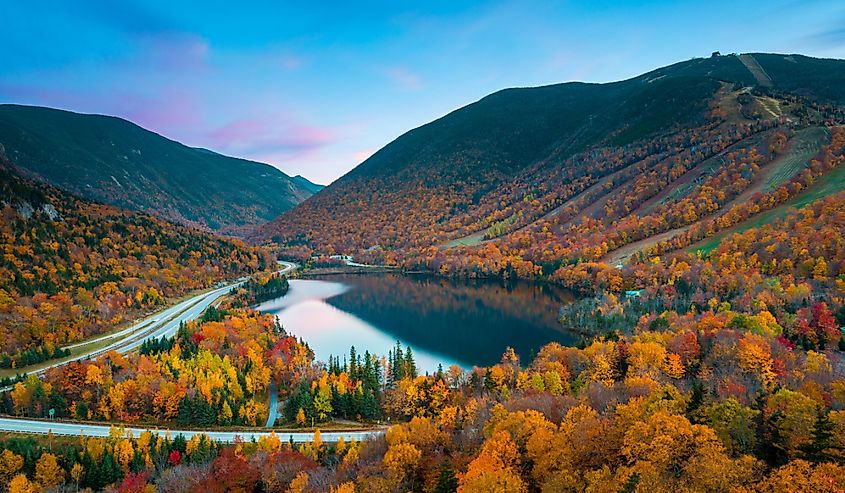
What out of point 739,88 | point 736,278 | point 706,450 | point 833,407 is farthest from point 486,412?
point 739,88

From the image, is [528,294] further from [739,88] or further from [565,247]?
[739,88]

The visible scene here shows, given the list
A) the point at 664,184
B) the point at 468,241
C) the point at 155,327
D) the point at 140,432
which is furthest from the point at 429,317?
the point at 468,241

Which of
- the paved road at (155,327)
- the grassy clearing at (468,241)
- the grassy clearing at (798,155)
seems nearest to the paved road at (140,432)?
the paved road at (155,327)

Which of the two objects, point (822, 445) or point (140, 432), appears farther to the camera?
point (140, 432)

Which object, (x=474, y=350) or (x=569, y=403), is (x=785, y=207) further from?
(x=569, y=403)

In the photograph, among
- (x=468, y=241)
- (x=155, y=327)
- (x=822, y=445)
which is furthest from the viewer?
(x=468, y=241)

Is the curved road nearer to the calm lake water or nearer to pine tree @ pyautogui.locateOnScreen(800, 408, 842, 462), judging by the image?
the calm lake water

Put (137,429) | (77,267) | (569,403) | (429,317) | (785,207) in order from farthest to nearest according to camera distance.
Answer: (785,207)
(429,317)
(77,267)
(137,429)
(569,403)
